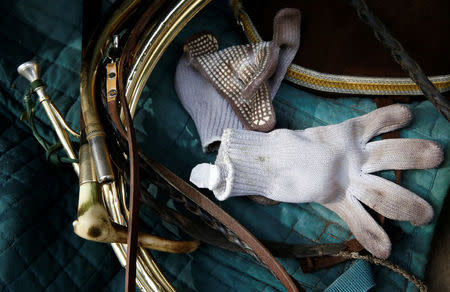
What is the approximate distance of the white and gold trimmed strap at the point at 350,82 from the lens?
54 centimetres

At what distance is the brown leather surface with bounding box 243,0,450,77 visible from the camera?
54 centimetres

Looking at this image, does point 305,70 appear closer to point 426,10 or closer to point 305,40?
point 305,40

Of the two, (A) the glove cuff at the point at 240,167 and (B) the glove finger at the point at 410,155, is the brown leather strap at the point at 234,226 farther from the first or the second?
(B) the glove finger at the point at 410,155

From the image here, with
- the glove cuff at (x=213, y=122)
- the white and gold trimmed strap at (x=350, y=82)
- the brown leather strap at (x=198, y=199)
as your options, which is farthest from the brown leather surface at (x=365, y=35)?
the brown leather strap at (x=198, y=199)

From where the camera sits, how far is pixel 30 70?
0.52m

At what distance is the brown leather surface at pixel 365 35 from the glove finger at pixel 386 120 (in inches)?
2.3

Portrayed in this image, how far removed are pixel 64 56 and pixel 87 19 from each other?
0.09m

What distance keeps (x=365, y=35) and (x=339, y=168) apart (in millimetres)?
198

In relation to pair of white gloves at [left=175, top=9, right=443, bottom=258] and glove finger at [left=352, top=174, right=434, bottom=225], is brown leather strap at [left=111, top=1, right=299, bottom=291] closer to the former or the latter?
pair of white gloves at [left=175, top=9, right=443, bottom=258]

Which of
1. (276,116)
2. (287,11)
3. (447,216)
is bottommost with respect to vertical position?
(447,216)

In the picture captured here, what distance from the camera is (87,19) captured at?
23.8 inches

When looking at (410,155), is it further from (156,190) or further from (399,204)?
(156,190)

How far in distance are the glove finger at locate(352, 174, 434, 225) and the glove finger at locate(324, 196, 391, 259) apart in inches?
0.7

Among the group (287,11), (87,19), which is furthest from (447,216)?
(87,19)
